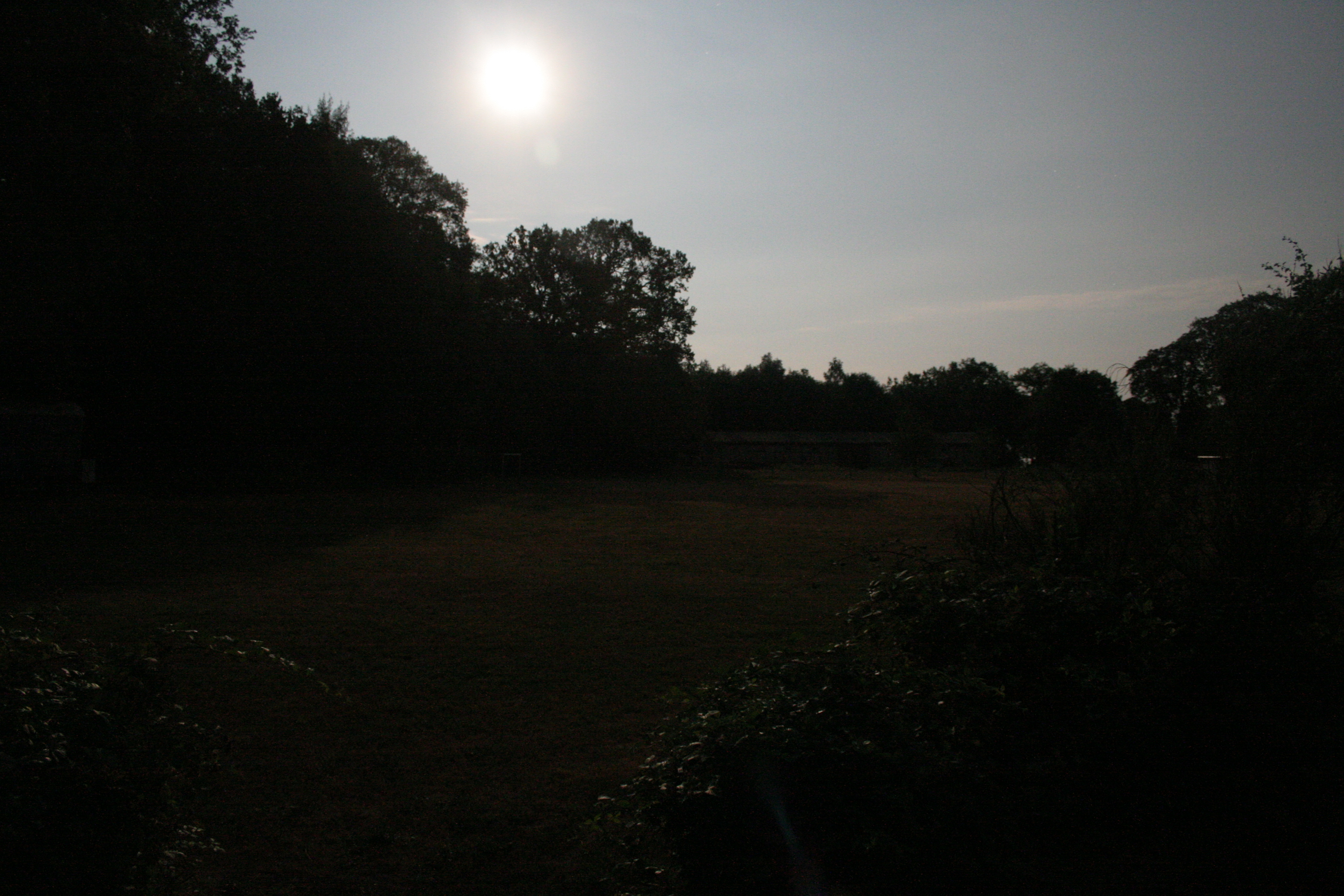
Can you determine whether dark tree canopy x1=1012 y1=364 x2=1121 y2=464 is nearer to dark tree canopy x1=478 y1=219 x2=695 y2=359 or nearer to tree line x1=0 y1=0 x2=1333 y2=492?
tree line x1=0 y1=0 x2=1333 y2=492

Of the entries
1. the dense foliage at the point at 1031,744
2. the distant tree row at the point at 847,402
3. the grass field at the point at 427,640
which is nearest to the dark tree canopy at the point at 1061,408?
the grass field at the point at 427,640

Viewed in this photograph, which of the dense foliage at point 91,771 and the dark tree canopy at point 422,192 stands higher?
the dark tree canopy at point 422,192

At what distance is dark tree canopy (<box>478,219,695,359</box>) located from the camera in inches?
2039

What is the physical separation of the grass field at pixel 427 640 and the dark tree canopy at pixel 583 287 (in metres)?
32.2

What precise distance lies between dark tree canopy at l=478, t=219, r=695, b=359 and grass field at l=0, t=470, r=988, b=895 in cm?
3215

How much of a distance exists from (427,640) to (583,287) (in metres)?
45.5

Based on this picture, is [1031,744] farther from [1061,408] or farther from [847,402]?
[847,402]

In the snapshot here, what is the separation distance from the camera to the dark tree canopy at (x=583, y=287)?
170ft

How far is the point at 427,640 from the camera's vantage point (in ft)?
26.5

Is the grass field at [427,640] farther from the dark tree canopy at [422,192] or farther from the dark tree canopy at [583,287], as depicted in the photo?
the dark tree canopy at [583,287]

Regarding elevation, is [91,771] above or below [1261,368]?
below

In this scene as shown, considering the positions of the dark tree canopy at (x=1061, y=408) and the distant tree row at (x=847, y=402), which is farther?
the distant tree row at (x=847, y=402)

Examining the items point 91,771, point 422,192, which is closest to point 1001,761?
point 91,771

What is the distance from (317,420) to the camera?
29.7 metres
